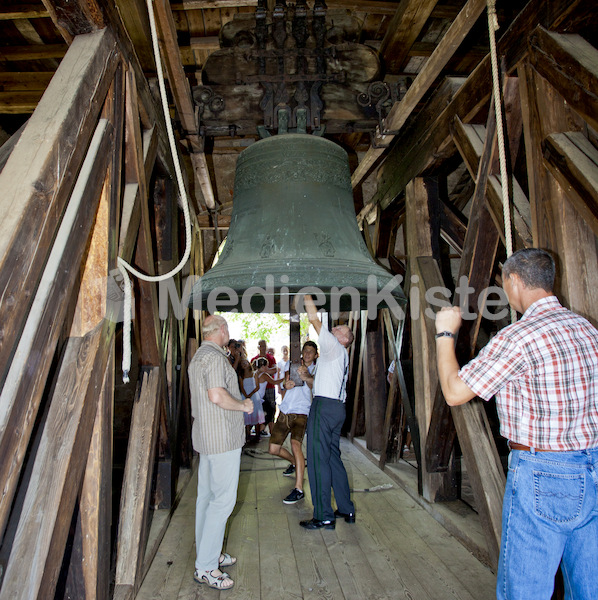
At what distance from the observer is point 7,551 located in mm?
Result: 1482

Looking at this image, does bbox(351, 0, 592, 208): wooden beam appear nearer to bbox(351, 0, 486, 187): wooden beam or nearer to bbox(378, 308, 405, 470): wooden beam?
bbox(351, 0, 486, 187): wooden beam

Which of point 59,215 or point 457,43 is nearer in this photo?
point 59,215

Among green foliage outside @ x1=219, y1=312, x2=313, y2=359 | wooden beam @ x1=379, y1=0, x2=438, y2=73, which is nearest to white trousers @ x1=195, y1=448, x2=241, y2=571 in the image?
wooden beam @ x1=379, y1=0, x2=438, y2=73

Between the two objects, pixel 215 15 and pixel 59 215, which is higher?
pixel 215 15

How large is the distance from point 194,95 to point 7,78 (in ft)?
6.00

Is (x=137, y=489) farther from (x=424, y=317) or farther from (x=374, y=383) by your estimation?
(x=374, y=383)

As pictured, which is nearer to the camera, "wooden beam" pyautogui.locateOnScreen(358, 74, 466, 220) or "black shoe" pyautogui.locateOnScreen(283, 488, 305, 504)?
"wooden beam" pyautogui.locateOnScreen(358, 74, 466, 220)

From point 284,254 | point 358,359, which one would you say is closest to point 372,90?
point 284,254

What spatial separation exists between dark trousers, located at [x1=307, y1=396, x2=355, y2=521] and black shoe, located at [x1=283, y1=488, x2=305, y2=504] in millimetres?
558

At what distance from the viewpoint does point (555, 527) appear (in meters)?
1.60

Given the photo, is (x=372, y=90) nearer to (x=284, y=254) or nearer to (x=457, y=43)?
(x=457, y=43)

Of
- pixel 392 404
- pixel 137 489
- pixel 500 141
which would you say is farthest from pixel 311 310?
pixel 392 404

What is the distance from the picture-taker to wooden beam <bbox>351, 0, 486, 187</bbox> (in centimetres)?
247

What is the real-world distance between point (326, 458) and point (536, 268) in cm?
257
